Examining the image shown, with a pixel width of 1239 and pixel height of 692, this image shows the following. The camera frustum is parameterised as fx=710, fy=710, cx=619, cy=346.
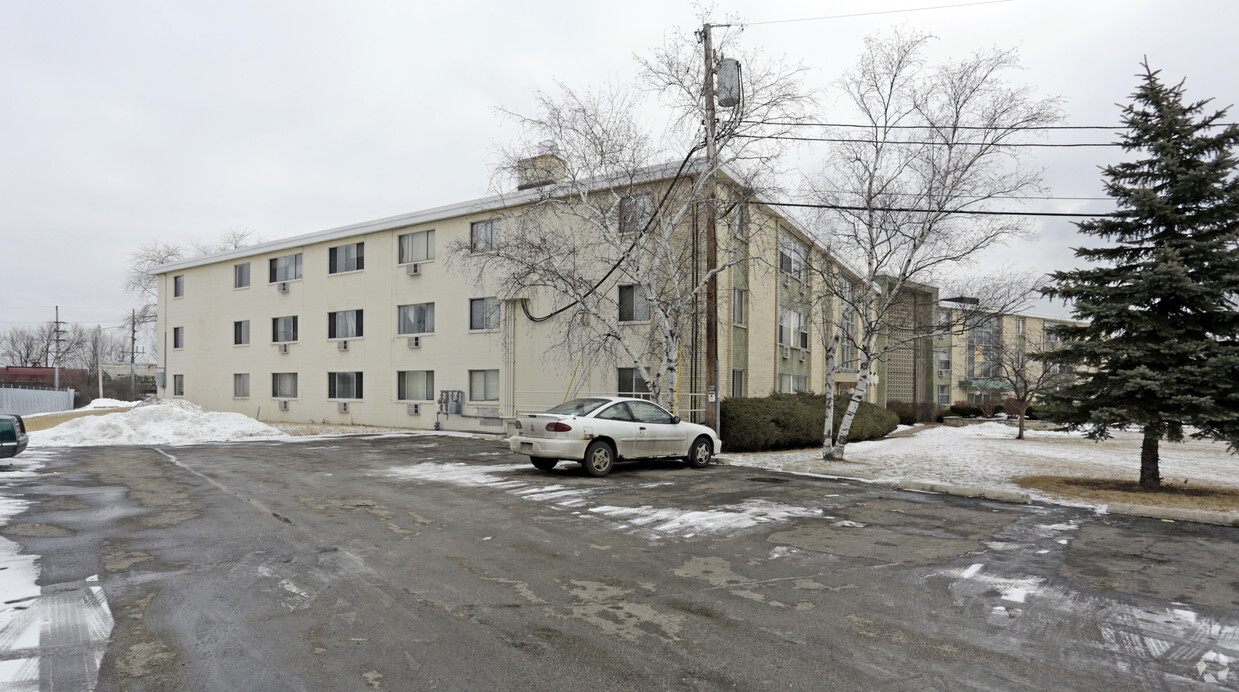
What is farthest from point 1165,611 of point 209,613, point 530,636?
point 209,613

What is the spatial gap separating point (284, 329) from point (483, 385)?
12.4 meters

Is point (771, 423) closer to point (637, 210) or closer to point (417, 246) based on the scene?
point (637, 210)

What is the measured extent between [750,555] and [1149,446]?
931 centimetres

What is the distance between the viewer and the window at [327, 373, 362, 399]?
2931 cm

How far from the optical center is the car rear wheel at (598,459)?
12992 millimetres

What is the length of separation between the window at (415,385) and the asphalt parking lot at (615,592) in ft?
52.4

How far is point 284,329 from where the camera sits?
3219 centimetres

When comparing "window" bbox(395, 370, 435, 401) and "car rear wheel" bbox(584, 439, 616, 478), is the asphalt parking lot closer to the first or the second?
"car rear wheel" bbox(584, 439, 616, 478)

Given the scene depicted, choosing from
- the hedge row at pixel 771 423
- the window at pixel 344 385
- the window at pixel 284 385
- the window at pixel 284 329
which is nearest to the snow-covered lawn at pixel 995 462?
the hedge row at pixel 771 423

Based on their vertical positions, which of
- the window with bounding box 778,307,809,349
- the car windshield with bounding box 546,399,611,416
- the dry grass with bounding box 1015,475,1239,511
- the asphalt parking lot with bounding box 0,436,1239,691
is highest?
the window with bounding box 778,307,809,349

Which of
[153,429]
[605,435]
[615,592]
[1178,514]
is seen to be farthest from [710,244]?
[153,429]

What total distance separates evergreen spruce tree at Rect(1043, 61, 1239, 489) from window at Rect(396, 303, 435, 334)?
20.7 metres

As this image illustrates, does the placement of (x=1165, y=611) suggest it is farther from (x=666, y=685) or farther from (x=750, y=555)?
(x=666, y=685)

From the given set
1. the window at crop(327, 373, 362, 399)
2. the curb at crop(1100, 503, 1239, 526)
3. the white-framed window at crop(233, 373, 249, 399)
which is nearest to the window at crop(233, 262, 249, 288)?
the white-framed window at crop(233, 373, 249, 399)
